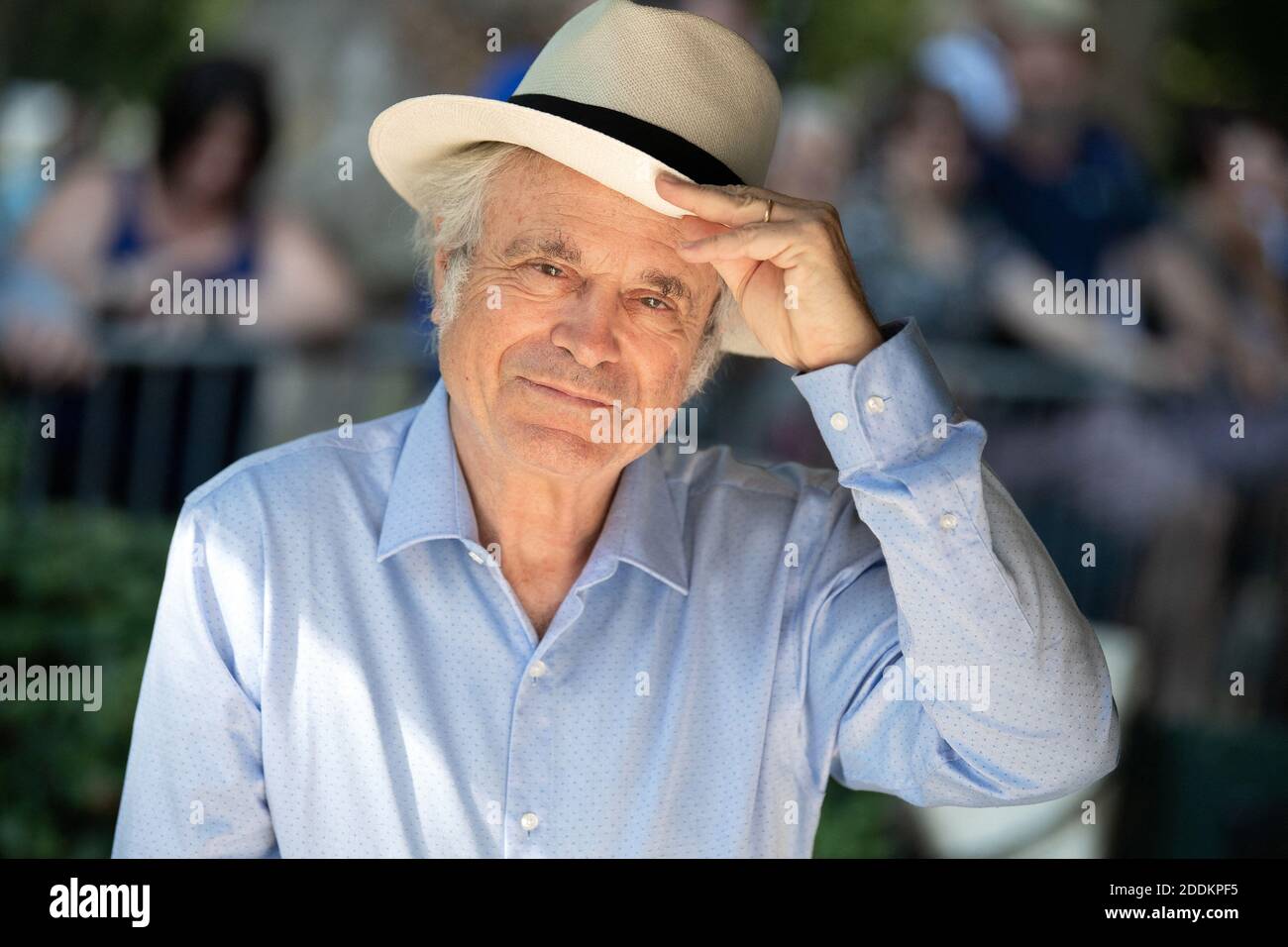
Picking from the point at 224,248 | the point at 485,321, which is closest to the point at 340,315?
the point at 224,248

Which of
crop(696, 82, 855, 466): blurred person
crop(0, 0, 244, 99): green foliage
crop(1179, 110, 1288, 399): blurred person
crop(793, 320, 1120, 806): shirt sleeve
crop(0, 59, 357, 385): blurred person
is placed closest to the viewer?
crop(793, 320, 1120, 806): shirt sleeve

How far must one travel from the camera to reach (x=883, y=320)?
18.0ft

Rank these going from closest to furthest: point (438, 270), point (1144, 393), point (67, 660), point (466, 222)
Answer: point (466, 222) < point (438, 270) < point (67, 660) < point (1144, 393)

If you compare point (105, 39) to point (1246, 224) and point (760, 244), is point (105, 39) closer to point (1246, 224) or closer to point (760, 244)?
point (1246, 224)

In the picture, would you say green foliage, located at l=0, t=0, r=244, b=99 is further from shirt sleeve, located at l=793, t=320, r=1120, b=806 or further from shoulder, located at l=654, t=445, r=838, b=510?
shirt sleeve, located at l=793, t=320, r=1120, b=806

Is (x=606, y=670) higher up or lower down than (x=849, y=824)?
higher up

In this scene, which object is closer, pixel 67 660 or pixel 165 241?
pixel 67 660

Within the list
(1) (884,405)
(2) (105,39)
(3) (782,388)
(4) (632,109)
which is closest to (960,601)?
(1) (884,405)

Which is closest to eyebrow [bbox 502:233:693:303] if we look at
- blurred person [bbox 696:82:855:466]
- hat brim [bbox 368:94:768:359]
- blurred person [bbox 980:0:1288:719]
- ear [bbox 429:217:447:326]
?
hat brim [bbox 368:94:768:359]

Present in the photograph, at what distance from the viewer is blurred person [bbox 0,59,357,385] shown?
5172mm

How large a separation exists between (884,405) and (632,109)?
2.12ft

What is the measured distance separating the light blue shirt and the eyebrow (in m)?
0.31

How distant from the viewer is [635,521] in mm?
2580

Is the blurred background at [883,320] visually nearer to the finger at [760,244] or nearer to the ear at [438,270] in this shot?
the ear at [438,270]
